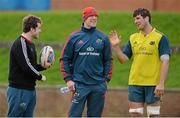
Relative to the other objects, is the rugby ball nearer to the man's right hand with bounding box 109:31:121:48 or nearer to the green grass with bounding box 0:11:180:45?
the man's right hand with bounding box 109:31:121:48

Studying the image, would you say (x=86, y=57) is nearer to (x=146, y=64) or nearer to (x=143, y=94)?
(x=146, y=64)

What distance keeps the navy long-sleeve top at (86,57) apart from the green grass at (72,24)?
26.6ft

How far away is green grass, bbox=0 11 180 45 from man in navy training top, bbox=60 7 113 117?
815 centimetres

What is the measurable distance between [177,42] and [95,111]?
8.38 m

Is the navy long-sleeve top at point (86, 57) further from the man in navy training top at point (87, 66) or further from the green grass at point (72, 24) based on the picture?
the green grass at point (72, 24)

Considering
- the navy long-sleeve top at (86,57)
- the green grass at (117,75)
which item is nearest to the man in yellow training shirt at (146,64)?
the navy long-sleeve top at (86,57)

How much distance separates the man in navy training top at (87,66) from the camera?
10.6 meters

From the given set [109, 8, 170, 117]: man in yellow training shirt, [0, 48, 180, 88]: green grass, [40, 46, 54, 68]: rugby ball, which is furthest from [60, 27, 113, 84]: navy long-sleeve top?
[0, 48, 180, 88]: green grass

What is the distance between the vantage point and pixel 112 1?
22297mm

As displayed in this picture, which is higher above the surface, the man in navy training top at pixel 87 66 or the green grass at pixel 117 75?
the man in navy training top at pixel 87 66

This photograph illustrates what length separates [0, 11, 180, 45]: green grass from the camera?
1938 centimetres

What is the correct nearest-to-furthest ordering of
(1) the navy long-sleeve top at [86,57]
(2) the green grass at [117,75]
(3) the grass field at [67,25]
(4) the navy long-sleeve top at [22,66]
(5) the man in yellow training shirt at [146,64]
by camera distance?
(4) the navy long-sleeve top at [22,66]
(1) the navy long-sleeve top at [86,57]
(5) the man in yellow training shirt at [146,64]
(2) the green grass at [117,75]
(3) the grass field at [67,25]

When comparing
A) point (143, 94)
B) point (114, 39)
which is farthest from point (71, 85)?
point (143, 94)

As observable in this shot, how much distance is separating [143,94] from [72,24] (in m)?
8.94
